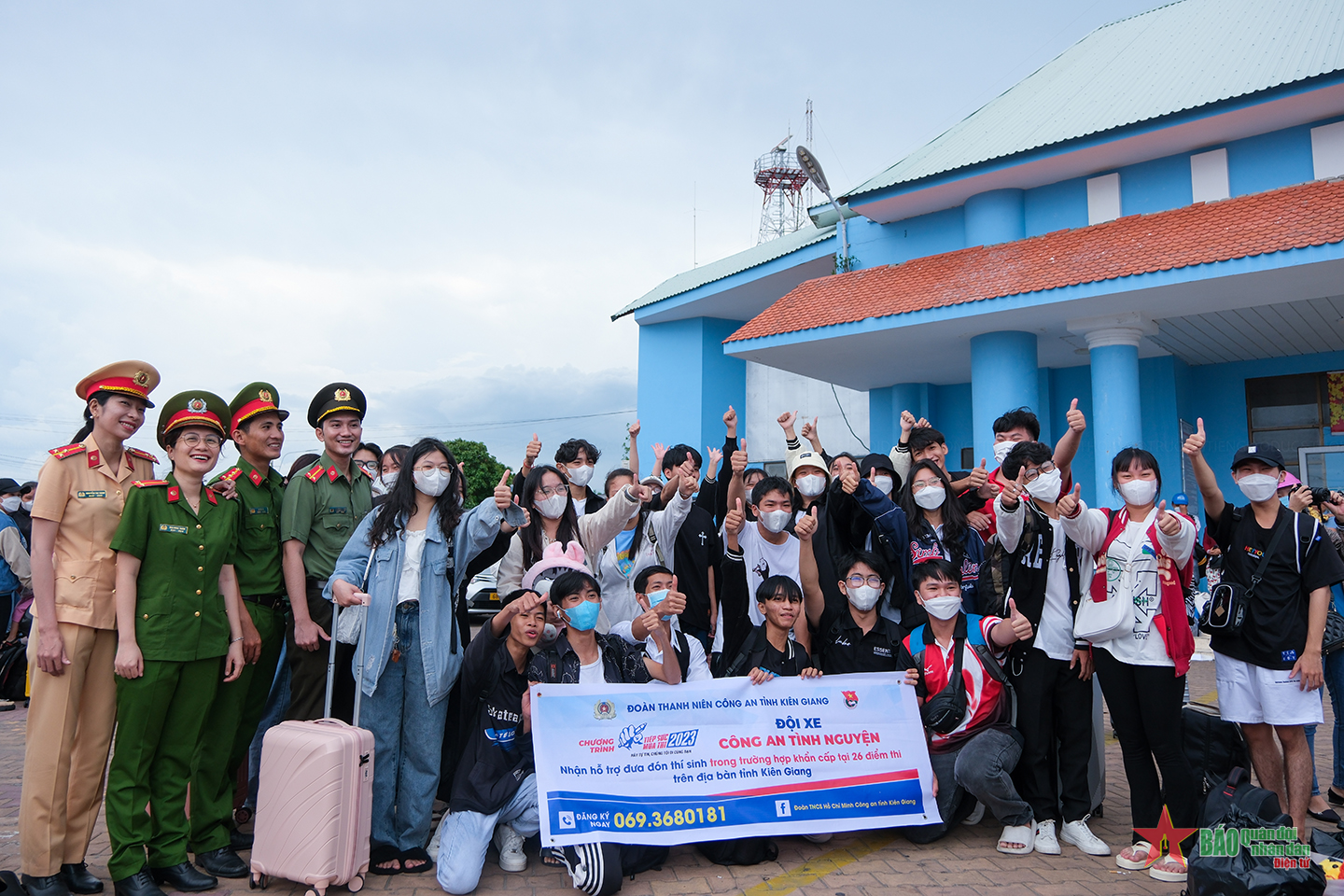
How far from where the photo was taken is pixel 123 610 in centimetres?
364

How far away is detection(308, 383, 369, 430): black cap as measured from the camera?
14.9 feet

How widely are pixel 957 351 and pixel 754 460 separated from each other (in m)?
5.52

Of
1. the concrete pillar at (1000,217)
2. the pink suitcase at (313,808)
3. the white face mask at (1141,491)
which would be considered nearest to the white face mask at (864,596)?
the white face mask at (1141,491)

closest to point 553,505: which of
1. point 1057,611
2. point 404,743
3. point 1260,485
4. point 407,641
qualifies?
point 407,641

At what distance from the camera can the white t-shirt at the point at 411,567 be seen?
411 centimetres

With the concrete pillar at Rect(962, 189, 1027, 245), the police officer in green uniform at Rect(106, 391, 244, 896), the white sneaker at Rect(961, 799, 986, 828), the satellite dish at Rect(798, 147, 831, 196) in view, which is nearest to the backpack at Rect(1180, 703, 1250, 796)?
the white sneaker at Rect(961, 799, 986, 828)

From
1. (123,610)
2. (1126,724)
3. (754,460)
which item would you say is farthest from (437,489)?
(754,460)

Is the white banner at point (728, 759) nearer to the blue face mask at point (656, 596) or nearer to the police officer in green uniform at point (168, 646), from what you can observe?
the blue face mask at point (656, 596)

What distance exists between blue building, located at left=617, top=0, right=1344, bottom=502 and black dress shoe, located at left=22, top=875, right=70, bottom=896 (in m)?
9.57

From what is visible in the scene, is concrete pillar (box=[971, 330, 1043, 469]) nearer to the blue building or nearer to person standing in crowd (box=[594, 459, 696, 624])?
the blue building

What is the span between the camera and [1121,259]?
927 centimetres

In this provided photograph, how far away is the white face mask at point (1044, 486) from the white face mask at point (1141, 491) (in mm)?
328

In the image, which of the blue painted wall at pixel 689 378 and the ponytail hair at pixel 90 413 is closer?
the ponytail hair at pixel 90 413

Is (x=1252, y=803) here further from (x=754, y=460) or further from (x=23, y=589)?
(x=754, y=460)
